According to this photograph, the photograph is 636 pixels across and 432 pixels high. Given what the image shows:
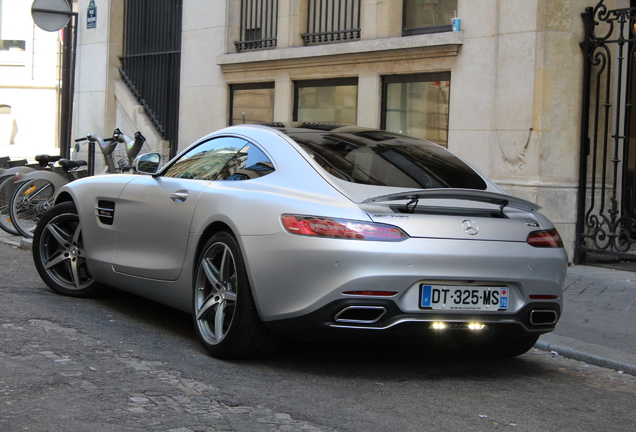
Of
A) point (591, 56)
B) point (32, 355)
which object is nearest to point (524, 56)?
point (591, 56)

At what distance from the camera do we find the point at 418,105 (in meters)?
12.8

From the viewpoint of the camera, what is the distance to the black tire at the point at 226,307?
17.5 ft

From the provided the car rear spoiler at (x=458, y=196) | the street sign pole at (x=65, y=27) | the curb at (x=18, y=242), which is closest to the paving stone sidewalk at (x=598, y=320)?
the car rear spoiler at (x=458, y=196)

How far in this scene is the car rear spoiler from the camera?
5129mm

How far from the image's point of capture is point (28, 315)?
6.64m

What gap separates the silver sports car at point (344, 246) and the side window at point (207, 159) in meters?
0.01

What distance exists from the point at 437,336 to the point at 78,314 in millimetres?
2866

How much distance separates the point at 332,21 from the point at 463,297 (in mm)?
9816

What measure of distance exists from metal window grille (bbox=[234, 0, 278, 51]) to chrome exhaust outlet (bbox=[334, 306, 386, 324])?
1094 cm

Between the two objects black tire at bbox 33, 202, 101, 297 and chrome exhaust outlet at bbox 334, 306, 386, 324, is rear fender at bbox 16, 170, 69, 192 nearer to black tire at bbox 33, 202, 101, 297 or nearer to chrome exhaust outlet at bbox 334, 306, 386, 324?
black tire at bbox 33, 202, 101, 297

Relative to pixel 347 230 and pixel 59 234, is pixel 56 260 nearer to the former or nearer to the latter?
pixel 59 234

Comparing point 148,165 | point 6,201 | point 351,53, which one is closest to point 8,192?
point 6,201

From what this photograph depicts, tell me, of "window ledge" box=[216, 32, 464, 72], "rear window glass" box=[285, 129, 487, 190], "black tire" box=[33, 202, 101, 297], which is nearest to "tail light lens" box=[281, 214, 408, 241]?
"rear window glass" box=[285, 129, 487, 190]

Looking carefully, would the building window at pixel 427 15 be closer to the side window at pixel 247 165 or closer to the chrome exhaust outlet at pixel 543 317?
the side window at pixel 247 165
